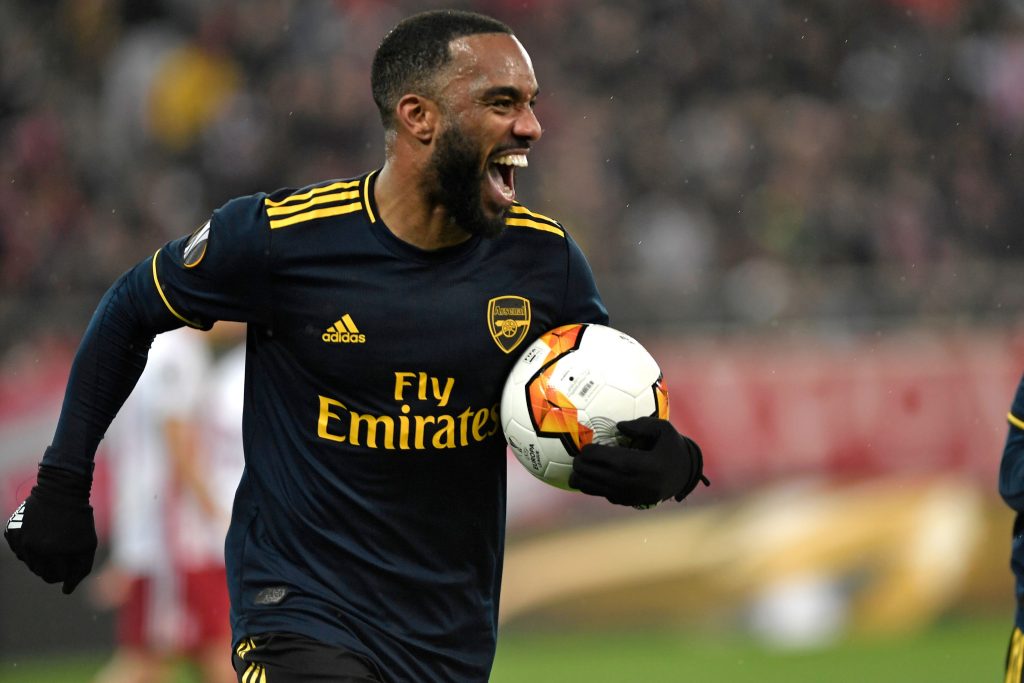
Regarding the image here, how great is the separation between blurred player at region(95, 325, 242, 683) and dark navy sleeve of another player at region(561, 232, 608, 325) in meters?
3.60

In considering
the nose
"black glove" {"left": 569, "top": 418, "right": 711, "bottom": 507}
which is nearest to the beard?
the nose

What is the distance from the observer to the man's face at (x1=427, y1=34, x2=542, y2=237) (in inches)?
158

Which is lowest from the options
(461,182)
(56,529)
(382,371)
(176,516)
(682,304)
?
(56,529)

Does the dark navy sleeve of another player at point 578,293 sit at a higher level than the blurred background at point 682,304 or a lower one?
lower

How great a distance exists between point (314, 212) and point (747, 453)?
257 inches

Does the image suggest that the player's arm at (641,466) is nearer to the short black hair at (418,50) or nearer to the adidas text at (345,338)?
the adidas text at (345,338)

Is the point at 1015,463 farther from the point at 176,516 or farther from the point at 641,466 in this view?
the point at 176,516

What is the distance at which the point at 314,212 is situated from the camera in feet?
13.6

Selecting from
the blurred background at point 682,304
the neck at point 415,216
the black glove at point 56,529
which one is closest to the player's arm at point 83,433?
the black glove at point 56,529

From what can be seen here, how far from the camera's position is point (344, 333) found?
409 centimetres

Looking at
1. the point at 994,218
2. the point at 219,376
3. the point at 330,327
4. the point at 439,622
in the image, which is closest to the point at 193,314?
the point at 330,327

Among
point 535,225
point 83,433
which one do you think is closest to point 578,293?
point 535,225

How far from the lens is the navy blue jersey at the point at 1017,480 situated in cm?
416

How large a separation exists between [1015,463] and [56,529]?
250 centimetres
